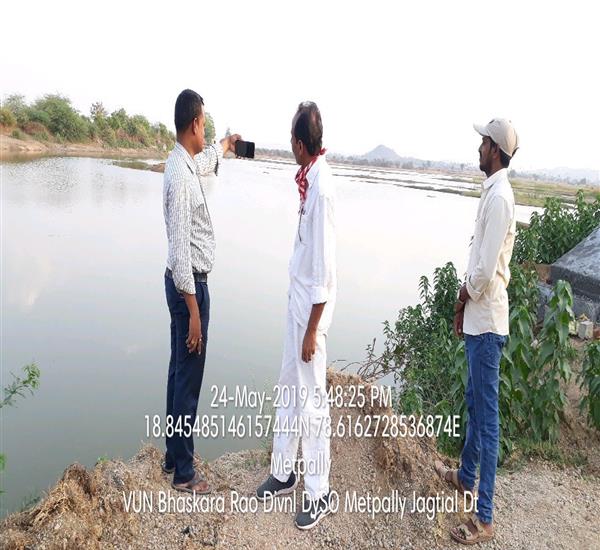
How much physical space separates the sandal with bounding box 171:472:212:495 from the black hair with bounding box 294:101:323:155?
1.78 m

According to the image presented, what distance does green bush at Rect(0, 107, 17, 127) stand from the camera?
31013 mm

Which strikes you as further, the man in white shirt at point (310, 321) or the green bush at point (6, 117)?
the green bush at point (6, 117)

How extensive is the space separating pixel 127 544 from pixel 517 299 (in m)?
4.21

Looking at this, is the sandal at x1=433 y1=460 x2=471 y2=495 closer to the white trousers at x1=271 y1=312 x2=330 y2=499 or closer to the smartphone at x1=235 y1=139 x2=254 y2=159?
the white trousers at x1=271 y1=312 x2=330 y2=499

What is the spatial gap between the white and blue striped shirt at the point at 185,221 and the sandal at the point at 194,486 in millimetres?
1024

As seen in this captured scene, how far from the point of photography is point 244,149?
9.62ft

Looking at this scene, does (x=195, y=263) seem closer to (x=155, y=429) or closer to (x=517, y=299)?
(x=155, y=429)

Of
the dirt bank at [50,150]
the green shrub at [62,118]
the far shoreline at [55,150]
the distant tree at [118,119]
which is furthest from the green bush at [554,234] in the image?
the distant tree at [118,119]

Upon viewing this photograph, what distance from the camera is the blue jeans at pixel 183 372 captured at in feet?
8.18

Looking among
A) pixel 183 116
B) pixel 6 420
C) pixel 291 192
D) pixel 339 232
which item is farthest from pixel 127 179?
pixel 183 116

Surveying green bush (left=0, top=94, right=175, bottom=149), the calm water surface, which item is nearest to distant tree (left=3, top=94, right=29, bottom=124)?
green bush (left=0, top=94, right=175, bottom=149)

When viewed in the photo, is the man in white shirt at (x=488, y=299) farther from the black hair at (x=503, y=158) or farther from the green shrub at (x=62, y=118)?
the green shrub at (x=62, y=118)

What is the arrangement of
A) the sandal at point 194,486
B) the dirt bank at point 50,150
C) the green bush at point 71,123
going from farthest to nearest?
the green bush at point 71,123, the dirt bank at point 50,150, the sandal at point 194,486

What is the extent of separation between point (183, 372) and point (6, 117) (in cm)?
3524
